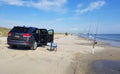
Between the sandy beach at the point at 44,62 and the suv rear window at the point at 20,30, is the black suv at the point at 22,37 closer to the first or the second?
the suv rear window at the point at 20,30

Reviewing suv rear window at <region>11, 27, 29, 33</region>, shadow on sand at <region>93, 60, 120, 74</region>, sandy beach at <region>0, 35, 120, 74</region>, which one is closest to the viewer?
sandy beach at <region>0, 35, 120, 74</region>

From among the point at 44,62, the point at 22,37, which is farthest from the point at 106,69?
the point at 22,37

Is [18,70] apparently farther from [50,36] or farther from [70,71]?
[50,36]

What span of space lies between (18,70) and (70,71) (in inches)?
92.2

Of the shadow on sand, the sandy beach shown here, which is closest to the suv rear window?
the sandy beach

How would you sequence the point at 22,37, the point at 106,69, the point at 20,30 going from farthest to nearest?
1. the point at 20,30
2. the point at 22,37
3. the point at 106,69

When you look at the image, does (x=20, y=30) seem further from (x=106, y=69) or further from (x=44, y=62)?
(x=106, y=69)

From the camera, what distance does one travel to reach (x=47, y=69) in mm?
9234

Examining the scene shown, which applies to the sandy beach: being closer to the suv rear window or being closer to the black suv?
the black suv

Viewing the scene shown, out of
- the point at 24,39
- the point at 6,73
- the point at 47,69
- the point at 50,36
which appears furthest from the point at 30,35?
the point at 6,73

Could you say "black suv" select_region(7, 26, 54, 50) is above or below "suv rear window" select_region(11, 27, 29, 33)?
below

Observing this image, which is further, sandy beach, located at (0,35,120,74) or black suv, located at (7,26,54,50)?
black suv, located at (7,26,54,50)

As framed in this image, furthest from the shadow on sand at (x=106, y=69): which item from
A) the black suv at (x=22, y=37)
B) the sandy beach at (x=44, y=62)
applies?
the black suv at (x=22, y=37)

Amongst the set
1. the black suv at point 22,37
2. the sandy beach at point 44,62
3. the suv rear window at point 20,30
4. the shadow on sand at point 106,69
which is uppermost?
the suv rear window at point 20,30
